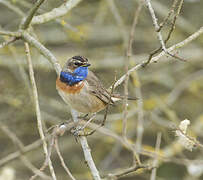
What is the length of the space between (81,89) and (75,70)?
29 centimetres

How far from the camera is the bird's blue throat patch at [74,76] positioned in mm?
5746

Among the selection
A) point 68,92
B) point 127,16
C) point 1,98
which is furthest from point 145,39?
point 68,92

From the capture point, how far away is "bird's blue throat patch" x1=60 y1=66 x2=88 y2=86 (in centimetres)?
575

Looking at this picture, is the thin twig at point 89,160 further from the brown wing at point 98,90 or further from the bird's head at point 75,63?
the bird's head at point 75,63

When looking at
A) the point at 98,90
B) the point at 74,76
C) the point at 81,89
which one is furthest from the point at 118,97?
the point at 74,76

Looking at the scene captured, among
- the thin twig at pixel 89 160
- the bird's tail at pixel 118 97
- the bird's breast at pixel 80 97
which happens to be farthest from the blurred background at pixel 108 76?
the thin twig at pixel 89 160

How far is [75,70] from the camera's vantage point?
593 cm

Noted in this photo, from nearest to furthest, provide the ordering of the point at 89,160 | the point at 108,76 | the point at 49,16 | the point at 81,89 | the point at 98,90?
the point at 89,160 < the point at 49,16 < the point at 81,89 < the point at 98,90 < the point at 108,76

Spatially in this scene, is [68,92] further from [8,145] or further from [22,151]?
[8,145]

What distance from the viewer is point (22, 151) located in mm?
4816

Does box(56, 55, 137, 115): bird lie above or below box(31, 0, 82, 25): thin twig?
below

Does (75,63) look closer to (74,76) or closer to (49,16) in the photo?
(74,76)

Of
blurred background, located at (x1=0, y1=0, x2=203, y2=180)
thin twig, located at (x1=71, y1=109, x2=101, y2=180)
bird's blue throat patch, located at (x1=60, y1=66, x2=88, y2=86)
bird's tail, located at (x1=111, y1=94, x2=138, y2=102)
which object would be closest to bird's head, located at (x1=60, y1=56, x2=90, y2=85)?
bird's blue throat patch, located at (x1=60, y1=66, x2=88, y2=86)

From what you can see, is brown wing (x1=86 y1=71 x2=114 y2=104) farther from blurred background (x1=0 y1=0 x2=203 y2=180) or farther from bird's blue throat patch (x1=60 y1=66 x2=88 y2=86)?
blurred background (x1=0 y1=0 x2=203 y2=180)
